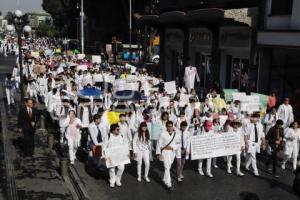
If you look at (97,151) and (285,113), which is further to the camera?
(285,113)

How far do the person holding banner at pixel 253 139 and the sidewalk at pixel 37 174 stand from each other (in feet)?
15.8

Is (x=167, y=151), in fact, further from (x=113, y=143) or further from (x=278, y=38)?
(x=278, y=38)

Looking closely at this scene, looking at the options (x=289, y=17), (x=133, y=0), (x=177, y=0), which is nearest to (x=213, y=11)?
(x=289, y=17)

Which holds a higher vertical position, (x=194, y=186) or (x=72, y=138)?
(x=72, y=138)

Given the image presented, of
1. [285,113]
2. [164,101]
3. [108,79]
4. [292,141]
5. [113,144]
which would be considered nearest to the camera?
[113,144]

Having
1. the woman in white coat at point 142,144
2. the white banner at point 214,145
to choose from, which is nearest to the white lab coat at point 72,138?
the woman in white coat at point 142,144

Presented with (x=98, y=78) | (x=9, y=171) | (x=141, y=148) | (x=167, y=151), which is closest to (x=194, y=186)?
(x=167, y=151)

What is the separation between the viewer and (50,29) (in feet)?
342

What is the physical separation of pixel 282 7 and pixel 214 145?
37.1 feet

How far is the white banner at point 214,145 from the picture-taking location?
36.9 ft

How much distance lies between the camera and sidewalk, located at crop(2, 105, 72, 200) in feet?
32.9

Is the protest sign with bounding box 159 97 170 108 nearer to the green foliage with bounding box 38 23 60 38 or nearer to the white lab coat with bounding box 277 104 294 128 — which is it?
the white lab coat with bounding box 277 104 294 128

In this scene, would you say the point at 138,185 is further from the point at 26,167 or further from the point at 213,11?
the point at 213,11

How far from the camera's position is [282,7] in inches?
803
